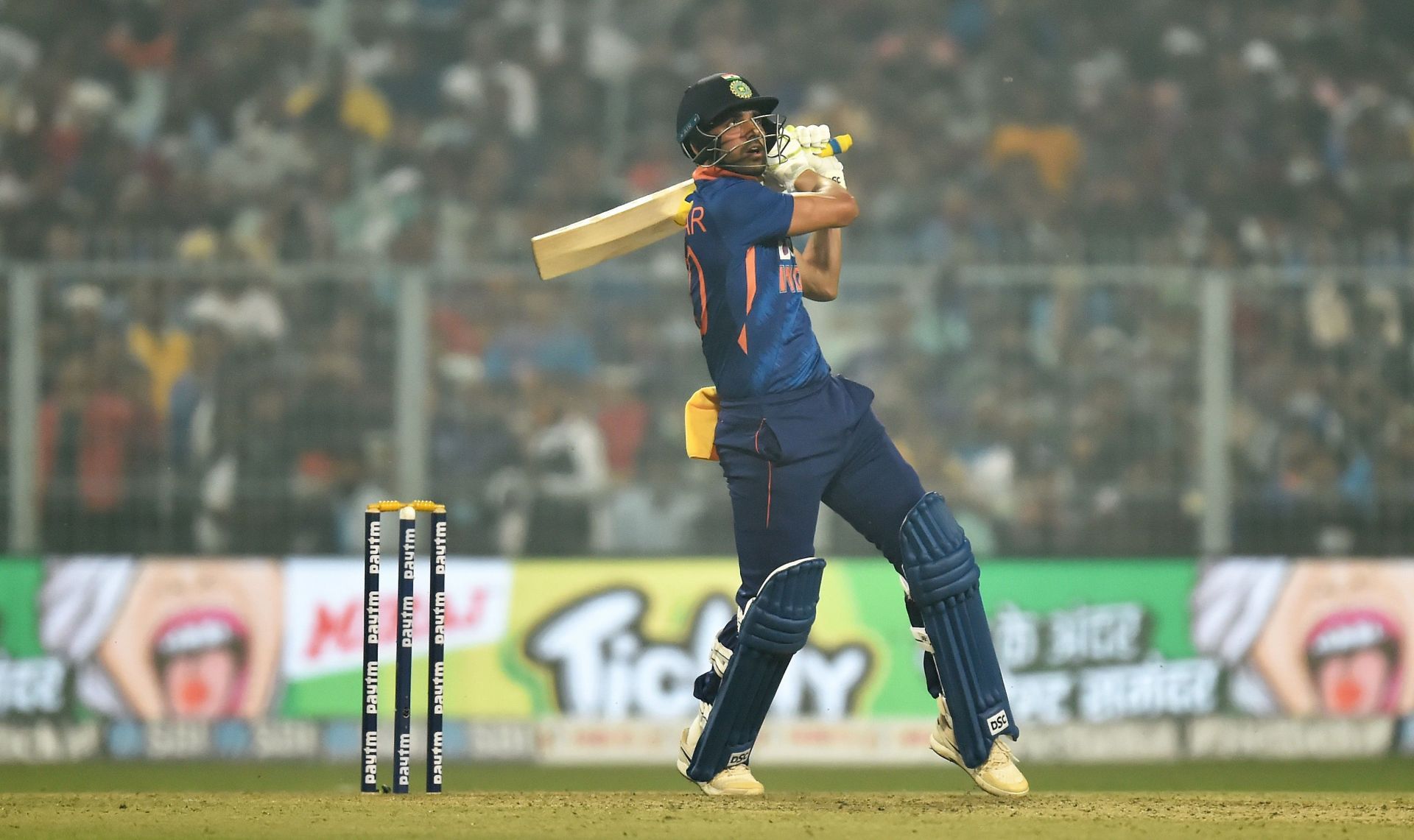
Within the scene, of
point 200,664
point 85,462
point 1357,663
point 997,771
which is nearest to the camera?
point 997,771

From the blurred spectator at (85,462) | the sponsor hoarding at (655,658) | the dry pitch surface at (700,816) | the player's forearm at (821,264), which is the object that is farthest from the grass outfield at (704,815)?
the blurred spectator at (85,462)

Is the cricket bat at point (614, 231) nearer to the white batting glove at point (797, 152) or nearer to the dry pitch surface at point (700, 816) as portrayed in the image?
the white batting glove at point (797, 152)

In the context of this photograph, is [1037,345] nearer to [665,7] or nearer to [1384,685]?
[1384,685]

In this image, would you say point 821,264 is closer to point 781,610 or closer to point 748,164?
point 748,164

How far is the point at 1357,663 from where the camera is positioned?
800 cm

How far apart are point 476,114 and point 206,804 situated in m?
7.65

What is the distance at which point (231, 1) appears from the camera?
1209cm

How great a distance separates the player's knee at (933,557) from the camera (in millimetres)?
4867

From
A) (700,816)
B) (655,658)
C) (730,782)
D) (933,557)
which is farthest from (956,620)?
(655,658)

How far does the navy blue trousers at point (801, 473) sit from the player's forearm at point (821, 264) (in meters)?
0.32

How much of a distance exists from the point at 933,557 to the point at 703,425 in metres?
0.72

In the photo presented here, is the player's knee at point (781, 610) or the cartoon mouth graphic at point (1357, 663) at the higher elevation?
the player's knee at point (781, 610)

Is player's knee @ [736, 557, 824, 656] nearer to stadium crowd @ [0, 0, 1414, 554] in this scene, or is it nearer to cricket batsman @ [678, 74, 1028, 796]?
cricket batsman @ [678, 74, 1028, 796]

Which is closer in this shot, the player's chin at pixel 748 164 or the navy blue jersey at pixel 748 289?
the navy blue jersey at pixel 748 289
